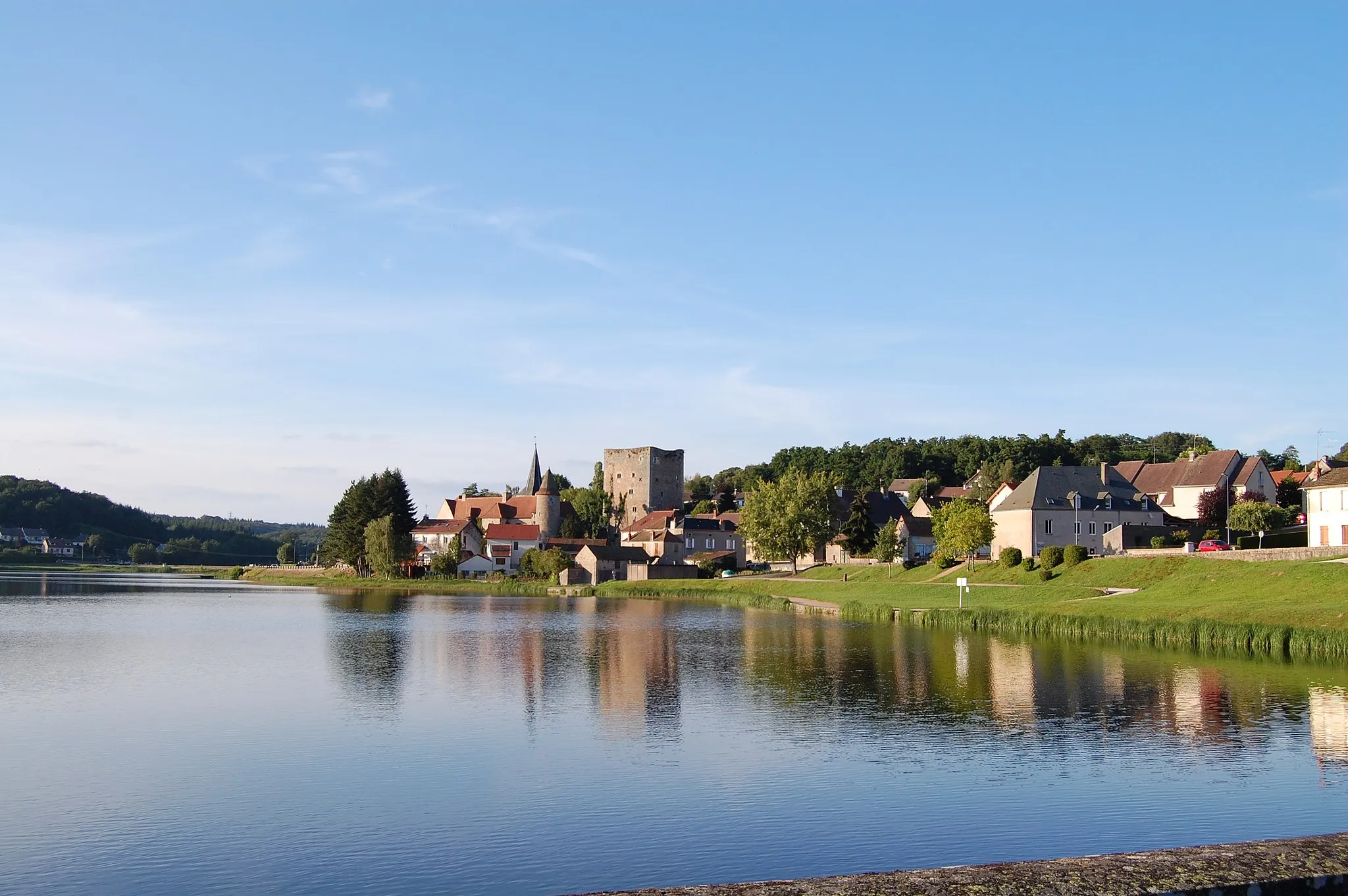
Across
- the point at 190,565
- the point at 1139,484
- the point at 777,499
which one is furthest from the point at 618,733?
the point at 190,565

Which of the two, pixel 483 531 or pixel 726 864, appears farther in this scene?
pixel 483 531

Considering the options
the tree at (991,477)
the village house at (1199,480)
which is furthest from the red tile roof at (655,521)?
the village house at (1199,480)

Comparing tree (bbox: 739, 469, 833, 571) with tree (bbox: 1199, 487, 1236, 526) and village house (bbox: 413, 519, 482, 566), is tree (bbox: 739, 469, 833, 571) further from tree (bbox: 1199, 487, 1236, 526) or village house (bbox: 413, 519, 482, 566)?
village house (bbox: 413, 519, 482, 566)

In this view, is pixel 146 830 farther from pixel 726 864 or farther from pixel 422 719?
pixel 422 719

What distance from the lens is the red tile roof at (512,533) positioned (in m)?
132

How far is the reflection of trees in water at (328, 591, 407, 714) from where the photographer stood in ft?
107

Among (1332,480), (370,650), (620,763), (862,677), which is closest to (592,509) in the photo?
(1332,480)

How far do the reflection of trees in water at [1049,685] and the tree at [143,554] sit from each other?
170 metres

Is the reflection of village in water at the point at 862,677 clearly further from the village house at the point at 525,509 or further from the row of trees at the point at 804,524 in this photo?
the village house at the point at 525,509

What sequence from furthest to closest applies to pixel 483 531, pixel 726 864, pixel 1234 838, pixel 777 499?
pixel 483 531 < pixel 777 499 < pixel 1234 838 < pixel 726 864

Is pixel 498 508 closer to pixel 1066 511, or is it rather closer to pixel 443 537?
pixel 443 537

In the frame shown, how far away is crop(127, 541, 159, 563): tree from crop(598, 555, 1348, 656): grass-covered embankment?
148872mm

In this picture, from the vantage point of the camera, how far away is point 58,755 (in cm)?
2253

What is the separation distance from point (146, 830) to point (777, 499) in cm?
8303
